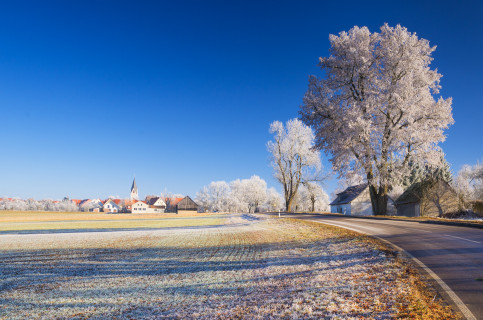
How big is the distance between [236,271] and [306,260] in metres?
2.50

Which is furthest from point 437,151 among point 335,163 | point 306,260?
point 306,260

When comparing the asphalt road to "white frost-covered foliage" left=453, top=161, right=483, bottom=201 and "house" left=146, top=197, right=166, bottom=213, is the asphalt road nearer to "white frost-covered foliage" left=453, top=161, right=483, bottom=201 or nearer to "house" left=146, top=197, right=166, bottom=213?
"white frost-covered foliage" left=453, top=161, right=483, bottom=201

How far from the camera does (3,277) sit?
10906 mm

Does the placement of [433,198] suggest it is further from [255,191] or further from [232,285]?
[255,191]

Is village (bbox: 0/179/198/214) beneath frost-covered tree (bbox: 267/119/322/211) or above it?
beneath

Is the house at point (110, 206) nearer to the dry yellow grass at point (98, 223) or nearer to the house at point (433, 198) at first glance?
the dry yellow grass at point (98, 223)

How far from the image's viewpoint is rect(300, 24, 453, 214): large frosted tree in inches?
798

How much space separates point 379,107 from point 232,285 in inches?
746

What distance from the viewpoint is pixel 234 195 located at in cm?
11169

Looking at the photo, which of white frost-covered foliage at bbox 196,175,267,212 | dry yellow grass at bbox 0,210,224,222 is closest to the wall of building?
dry yellow grass at bbox 0,210,224,222

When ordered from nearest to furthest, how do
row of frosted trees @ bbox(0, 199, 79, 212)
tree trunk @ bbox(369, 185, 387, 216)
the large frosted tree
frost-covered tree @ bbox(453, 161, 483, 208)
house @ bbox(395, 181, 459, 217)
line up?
the large frosted tree < tree trunk @ bbox(369, 185, 387, 216) < house @ bbox(395, 181, 459, 217) < frost-covered tree @ bbox(453, 161, 483, 208) < row of frosted trees @ bbox(0, 199, 79, 212)

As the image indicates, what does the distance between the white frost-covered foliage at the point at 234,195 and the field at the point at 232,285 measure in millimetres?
92468

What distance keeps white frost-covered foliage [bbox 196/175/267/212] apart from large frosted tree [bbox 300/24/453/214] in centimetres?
Result: 8231

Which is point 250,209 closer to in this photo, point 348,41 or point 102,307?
point 348,41
